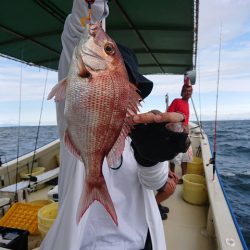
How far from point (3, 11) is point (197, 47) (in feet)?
9.63

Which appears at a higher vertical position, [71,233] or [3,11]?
[3,11]

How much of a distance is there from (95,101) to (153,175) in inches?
23.7

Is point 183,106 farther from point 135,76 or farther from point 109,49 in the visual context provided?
point 109,49

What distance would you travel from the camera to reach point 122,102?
820 mm

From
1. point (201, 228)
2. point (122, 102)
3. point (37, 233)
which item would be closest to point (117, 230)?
point (122, 102)

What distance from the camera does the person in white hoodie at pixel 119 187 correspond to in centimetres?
113

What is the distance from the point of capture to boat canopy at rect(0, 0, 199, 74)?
2796 mm

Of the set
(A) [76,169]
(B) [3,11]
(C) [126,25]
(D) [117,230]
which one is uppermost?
(C) [126,25]

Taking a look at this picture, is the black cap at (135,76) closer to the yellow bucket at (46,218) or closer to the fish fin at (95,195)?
the fish fin at (95,195)

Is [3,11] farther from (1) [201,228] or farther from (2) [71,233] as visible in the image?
(1) [201,228]

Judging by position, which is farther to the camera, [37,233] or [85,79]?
[37,233]

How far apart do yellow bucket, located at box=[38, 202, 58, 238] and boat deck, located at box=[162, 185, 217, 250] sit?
1362 mm

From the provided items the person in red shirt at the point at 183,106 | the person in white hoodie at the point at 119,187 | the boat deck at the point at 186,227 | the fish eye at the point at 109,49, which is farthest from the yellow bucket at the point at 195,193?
the fish eye at the point at 109,49

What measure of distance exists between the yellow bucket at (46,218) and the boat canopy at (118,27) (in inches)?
83.1
